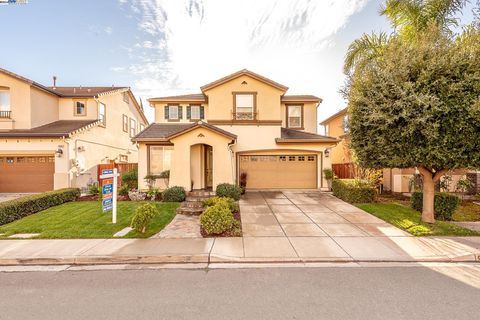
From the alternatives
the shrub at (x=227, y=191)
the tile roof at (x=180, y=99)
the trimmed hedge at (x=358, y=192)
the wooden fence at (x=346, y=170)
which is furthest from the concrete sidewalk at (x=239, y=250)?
the tile roof at (x=180, y=99)

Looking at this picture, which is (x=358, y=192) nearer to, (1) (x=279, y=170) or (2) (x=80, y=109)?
(1) (x=279, y=170)

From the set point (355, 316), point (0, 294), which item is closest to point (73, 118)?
point (0, 294)

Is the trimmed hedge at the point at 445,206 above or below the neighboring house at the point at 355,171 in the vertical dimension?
below

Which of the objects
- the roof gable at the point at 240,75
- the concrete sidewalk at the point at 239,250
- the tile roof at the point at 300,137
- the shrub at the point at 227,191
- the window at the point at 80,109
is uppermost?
the roof gable at the point at 240,75

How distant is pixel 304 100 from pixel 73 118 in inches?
728

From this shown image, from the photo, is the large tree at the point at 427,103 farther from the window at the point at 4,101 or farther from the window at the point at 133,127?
the window at the point at 133,127

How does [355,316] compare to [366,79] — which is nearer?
[355,316]

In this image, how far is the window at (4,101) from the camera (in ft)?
50.1

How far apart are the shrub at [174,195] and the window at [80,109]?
12159 mm

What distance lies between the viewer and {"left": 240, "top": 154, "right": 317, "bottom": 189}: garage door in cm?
1559

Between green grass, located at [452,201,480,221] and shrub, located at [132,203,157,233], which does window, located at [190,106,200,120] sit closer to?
shrub, located at [132,203,157,233]

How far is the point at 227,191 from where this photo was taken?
38.2 ft

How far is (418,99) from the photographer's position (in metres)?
6.73

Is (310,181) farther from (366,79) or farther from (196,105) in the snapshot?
(196,105)
